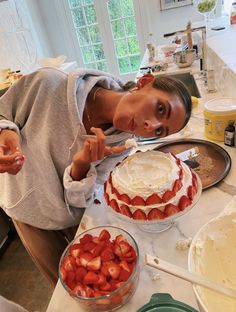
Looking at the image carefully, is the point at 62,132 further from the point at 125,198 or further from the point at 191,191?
the point at 191,191

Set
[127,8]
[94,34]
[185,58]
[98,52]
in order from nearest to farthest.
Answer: [185,58] < [127,8] < [94,34] < [98,52]

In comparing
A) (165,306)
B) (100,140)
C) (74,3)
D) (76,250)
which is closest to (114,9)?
(74,3)

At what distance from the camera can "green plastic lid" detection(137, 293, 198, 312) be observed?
51 cm

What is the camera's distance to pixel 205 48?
1633mm

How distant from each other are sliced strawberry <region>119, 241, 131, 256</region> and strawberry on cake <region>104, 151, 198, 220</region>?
0.21ft

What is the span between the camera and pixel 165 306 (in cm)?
51

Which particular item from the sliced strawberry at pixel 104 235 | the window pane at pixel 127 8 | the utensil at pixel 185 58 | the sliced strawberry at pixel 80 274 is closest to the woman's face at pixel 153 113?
the sliced strawberry at pixel 104 235

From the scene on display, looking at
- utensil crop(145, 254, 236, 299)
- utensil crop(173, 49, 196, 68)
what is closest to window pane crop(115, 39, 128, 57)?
utensil crop(173, 49, 196, 68)

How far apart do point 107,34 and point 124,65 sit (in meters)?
0.50

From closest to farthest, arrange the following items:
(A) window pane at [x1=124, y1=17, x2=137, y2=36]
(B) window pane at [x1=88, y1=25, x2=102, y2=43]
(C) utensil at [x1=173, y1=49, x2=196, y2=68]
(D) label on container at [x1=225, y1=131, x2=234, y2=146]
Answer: (D) label on container at [x1=225, y1=131, x2=234, y2=146] < (C) utensil at [x1=173, y1=49, x2=196, y2=68] < (A) window pane at [x1=124, y1=17, x2=137, y2=36] < (B) window pane at [x1=88, y1=25, x2=102, y2=43]

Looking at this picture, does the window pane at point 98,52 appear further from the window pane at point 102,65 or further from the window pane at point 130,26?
the window pane at point 130,26

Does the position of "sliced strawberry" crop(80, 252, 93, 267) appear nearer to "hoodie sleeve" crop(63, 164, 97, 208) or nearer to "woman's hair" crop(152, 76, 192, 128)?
"hoodie sleeve" crop(63, 164, 97, 208)

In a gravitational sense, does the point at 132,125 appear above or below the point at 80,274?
above

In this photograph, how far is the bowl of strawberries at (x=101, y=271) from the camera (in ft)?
1.72
